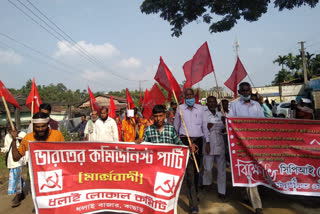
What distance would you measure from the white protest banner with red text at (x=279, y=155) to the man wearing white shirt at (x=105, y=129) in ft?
8.86

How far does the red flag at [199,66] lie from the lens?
4.63 meters

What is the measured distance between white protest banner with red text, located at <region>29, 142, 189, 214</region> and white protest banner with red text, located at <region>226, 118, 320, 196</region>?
106cm

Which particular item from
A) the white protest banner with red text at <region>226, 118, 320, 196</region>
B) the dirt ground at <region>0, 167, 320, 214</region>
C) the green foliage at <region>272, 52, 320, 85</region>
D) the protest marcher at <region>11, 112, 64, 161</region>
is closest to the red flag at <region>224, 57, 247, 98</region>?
the white protest banner with red text at <region>226, 118, 320, 196</region>

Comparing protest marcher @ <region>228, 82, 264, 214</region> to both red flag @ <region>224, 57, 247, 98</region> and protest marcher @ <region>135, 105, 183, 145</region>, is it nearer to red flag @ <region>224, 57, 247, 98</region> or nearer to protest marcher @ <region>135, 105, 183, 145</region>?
protest marcher @ <region>135, 105, 183, 145</region>

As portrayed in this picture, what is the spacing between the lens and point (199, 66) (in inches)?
191

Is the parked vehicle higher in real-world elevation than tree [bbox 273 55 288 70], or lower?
lower

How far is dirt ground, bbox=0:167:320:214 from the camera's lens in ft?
11.4

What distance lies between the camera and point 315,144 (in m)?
3.34

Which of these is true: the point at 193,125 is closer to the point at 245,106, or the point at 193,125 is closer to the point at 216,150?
the point at 216,150

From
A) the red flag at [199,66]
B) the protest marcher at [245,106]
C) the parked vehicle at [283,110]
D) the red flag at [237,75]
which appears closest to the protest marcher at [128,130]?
the red flag at [199,66]

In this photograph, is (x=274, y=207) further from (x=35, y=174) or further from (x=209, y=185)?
(x=35, y=174)

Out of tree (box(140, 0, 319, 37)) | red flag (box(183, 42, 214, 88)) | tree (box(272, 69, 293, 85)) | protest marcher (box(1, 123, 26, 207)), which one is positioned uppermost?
tree (box(272, 69, 293, 85))

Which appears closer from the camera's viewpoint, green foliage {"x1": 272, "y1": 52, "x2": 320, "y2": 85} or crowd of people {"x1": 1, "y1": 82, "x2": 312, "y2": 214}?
crowd of people {"x1": 1, "y1": 82, "x2": 312, "y2": 214}

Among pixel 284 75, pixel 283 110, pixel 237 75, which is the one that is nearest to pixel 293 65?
pixel 284 75
